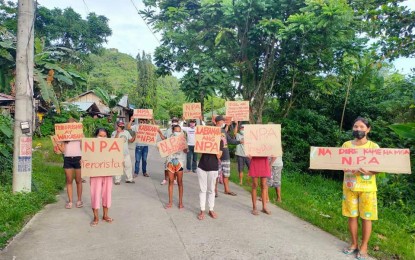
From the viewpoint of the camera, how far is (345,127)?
13.6 meters

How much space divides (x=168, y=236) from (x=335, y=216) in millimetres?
3559

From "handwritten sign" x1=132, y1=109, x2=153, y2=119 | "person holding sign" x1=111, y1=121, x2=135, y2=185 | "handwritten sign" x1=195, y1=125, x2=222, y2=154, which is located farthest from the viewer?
"handwritten sign" x1=132, y1=109, x2=153, y2=119

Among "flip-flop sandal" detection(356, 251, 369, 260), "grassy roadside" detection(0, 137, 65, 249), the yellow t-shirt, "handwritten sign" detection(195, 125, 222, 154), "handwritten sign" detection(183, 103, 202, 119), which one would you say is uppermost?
"handwritten sign" detection(183, 103, 202, 119)

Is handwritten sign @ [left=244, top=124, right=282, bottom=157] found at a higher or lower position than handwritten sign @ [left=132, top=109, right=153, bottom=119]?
lower

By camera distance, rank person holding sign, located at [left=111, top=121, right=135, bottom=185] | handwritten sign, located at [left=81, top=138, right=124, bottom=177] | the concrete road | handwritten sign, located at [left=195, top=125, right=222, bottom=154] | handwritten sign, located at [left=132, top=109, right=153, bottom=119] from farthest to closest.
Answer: handwritten sign, located at [left=132, top=109, right=153, bottom=119] → person holding sign, located at [left=111, top=121, right=135, bottom=185] → handwritten sign, located at [left=195, top=125, right=222, bottom=154] → handwritten sign, located at [left=81, top=138, right=124, bottom=177] → the concrete road

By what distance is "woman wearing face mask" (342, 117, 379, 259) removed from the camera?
448 centimetres

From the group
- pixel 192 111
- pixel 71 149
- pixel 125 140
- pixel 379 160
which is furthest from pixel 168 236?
pixel 192 111

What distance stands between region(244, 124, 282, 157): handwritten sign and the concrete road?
1234 mm

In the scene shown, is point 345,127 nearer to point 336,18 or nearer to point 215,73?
point 336,18

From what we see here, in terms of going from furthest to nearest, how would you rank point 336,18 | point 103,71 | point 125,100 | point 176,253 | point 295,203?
point 103,71, point 125,100, point 336,18, point 295,203, point 176,253

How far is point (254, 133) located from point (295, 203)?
7.00 ft

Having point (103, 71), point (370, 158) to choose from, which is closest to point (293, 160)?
point (370, 158)

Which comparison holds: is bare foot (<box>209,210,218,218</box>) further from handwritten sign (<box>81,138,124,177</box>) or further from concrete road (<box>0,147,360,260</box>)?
handwritten sign (<box>81,138,124,177</box>)

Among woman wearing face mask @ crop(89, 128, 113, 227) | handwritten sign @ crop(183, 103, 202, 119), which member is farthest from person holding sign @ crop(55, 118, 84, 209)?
handwritten sign @ crop(183, 103, 202, 119)
